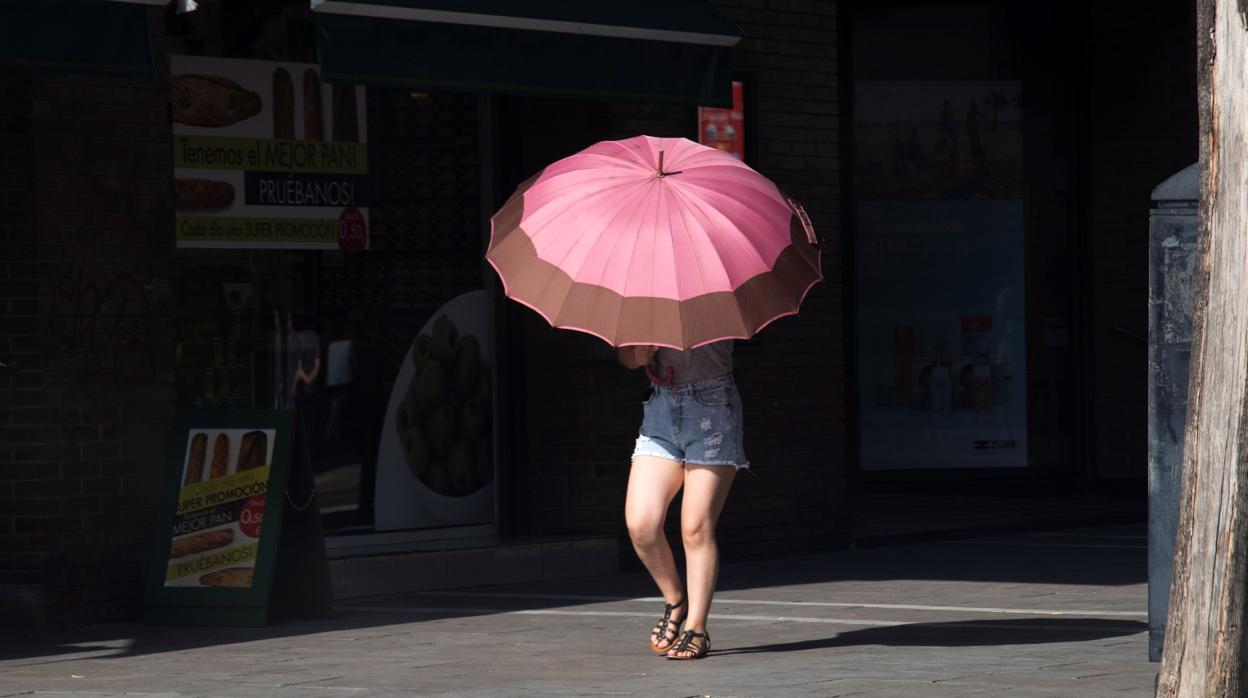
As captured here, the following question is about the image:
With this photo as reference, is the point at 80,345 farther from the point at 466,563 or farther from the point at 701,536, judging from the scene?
the point at 701,536

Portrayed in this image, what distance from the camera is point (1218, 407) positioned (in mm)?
5289

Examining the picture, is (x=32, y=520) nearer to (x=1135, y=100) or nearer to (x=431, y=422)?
(x=431, y=422)

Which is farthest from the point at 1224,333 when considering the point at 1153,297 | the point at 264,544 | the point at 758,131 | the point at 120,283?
the point at 758,131

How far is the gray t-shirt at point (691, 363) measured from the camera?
745cm

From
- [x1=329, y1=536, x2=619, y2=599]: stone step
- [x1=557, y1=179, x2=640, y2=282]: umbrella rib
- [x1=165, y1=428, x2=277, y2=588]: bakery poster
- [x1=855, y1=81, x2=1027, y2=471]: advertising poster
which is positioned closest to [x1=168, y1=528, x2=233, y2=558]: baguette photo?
[x1=165, y1=428, x2=277, y2=588]: bakery poster

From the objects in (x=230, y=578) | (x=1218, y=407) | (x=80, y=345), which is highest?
(x=80, y=345)

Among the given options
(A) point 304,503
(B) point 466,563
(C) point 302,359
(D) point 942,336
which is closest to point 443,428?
(B) point 466,563

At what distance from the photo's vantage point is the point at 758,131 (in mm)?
11242

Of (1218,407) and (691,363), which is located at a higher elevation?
(691,363)

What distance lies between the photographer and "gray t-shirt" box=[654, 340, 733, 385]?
7.45m

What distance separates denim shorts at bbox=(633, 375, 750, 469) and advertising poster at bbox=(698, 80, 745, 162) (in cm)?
376

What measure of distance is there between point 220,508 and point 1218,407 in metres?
4.89

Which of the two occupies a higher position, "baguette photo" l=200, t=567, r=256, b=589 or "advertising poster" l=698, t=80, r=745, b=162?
"advertising poster" l=698, t=80, r=745, b=162

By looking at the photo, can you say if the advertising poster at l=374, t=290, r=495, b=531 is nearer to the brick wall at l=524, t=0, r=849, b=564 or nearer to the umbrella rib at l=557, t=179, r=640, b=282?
the brick wall at l=524, t=0, r=849, b=564
